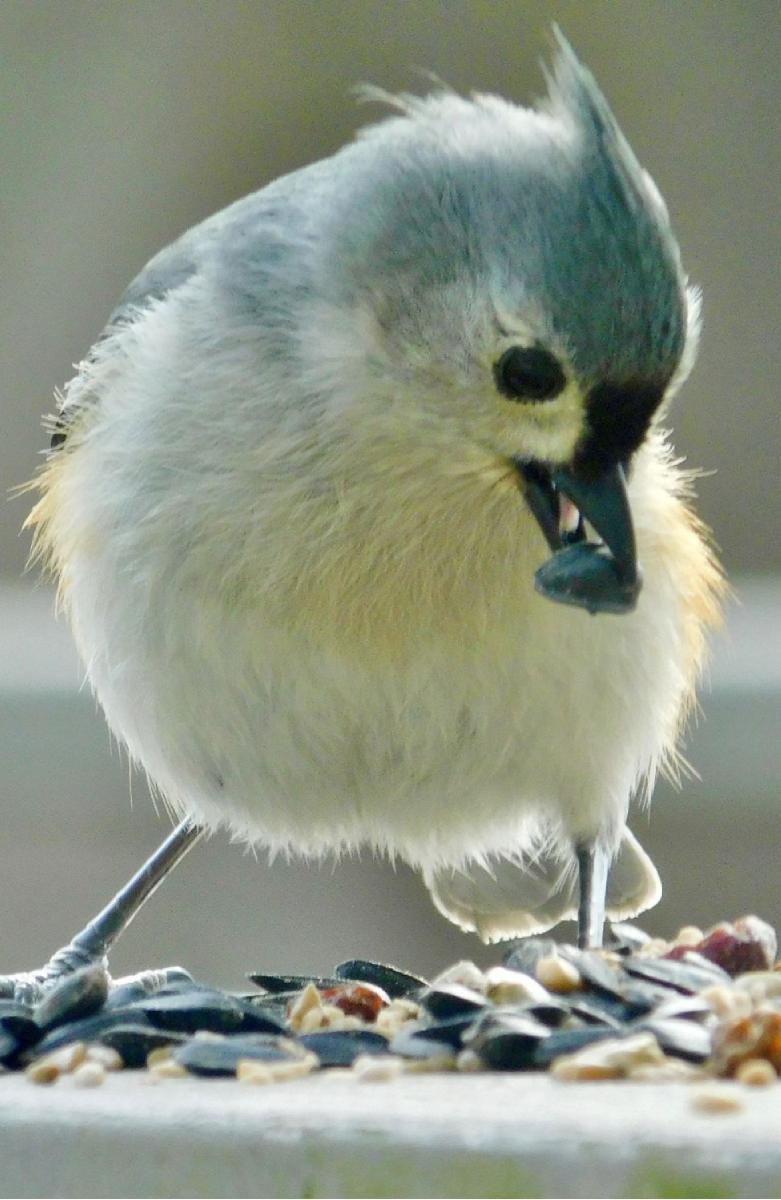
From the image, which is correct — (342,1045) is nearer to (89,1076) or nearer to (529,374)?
(89,1076)

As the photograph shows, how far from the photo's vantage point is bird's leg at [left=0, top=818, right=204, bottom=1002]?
1374mm

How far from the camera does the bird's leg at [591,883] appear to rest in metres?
1.47

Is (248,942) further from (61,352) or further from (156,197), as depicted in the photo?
(156,197)

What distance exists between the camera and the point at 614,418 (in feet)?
3.45

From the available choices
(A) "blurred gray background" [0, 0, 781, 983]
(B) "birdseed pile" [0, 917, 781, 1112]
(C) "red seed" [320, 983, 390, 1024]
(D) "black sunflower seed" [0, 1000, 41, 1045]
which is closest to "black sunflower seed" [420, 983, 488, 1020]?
(B) "birdseed pile" [0, 917, 781, 1112]

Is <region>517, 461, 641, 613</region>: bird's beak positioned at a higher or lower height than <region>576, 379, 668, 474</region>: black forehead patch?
lower

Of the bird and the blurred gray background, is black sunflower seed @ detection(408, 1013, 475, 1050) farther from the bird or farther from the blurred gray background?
the blurred gray background

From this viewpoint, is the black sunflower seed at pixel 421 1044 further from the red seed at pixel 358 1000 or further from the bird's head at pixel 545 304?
the bird's head at pixel 545 304

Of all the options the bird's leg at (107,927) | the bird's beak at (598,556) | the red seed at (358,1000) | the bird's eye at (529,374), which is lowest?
the bird's leg at (107,927)

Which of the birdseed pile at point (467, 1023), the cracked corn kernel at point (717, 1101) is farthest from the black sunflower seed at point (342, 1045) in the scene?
the cracked corn kernel at point (717, 1101)

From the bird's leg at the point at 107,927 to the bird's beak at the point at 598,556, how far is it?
1.75 feet

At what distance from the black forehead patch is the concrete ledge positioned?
40 centimetres

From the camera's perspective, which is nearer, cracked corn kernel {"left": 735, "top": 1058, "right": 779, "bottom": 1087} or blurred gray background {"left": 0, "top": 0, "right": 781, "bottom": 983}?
cracked corn kernel {"left": 735, "top": 1058, "right": 779, "bottom": 1087}

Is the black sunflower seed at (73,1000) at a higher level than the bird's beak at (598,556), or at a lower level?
lower
